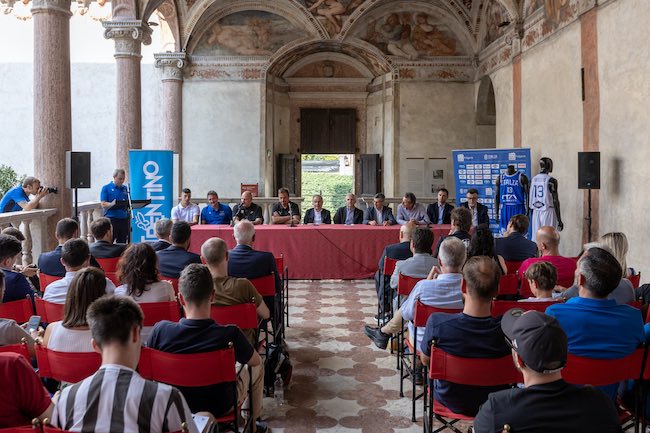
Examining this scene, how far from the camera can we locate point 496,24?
15.0 m

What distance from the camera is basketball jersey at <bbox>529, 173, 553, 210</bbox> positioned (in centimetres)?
1023

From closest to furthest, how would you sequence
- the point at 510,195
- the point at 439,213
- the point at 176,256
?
the point at 176,256, the point at 439,213, the point at 510,195

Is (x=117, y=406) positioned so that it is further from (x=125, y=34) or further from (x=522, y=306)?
(x=125, y=34)

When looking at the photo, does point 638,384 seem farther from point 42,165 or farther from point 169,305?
point 42,165

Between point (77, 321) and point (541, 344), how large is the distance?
2135 millimetres

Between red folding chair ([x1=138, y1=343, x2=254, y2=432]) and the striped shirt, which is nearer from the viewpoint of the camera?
the striped shirt

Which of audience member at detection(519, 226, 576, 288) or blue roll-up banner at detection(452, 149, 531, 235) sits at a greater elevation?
blue roll-up banner at detection(452, 149, 531, 235)

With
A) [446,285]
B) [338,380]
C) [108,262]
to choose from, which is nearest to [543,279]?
[446,285]

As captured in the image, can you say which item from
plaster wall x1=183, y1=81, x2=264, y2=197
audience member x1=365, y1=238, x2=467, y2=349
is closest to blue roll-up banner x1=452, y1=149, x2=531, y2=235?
plaster wall x1=183, y1=81, x2=264, y2=197

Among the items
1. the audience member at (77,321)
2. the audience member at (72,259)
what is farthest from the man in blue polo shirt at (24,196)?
the audience member at (77,321)

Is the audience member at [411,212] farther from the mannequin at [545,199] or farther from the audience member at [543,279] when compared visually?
the audience member at [543,279]

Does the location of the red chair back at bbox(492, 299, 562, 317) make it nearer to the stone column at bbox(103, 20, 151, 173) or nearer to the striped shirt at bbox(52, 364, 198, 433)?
the striped shirt at bbox(52, 364, 198, 433)

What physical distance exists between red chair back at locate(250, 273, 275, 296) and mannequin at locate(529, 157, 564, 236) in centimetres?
634

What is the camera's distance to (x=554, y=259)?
499cm
